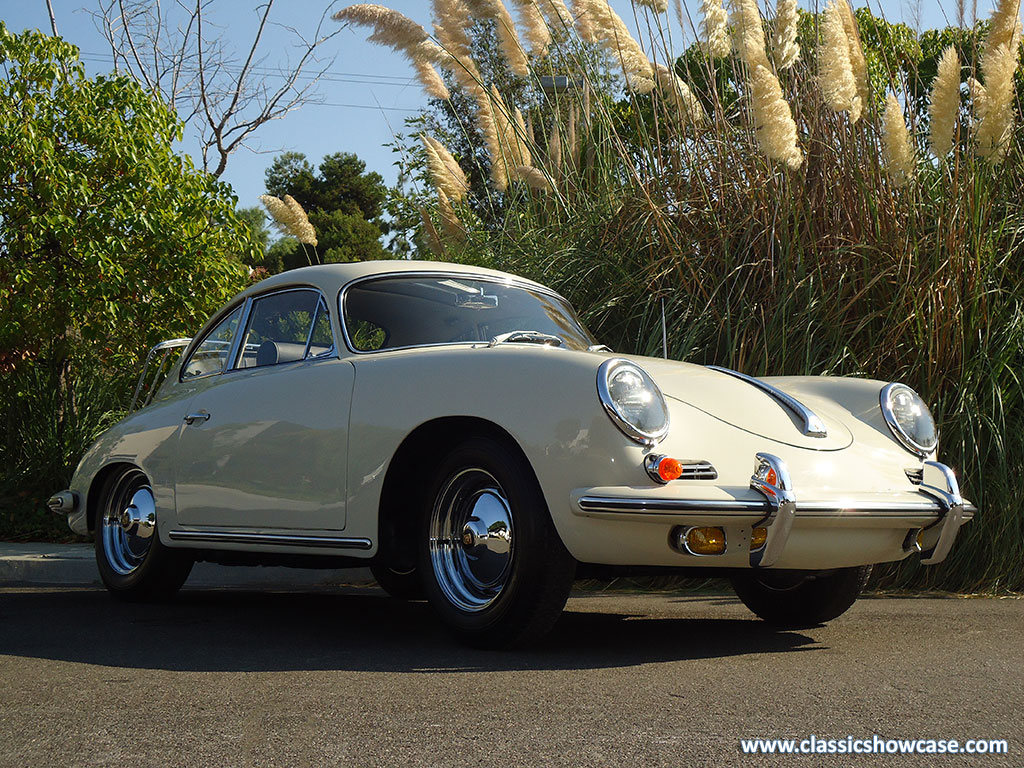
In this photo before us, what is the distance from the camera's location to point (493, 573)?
4289mm

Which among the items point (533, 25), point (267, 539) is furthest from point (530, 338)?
point (533, 25)

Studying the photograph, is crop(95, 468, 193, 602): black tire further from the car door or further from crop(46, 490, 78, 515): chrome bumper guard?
the car door

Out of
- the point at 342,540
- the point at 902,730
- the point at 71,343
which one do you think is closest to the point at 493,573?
the point at 342,540

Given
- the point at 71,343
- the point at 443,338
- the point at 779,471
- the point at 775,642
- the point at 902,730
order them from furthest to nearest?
→ the point at 71,343
the point at 443,338
the point at 775,642
the point at 779,471
the point at 902,730

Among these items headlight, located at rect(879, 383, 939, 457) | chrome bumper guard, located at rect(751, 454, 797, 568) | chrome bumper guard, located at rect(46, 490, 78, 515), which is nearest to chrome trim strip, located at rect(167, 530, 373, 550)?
chrome bumper guard, located at rect(46, 490, 78, 515)

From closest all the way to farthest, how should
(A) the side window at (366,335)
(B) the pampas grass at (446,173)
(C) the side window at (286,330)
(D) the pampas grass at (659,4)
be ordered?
(A) the side window at (366,335), (C) the side window at (286,330), (D) the pampas grass at (659,4), (B) the pampas grass at (446,173)

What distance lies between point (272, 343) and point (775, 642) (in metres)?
2.63

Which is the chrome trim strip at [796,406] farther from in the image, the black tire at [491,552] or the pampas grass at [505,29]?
the pampas grass at [505,29]

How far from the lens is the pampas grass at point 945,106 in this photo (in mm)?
6445

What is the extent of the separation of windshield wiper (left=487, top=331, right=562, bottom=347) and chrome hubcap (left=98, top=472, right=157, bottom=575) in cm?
208

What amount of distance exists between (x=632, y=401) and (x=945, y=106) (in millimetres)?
3451

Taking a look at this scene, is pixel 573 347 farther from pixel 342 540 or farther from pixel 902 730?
pixel 902 730

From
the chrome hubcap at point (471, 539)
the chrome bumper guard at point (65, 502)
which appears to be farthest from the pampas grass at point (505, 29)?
the chrome hubcap at point (471, 539)

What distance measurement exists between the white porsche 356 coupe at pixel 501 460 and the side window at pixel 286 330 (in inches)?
0.6
